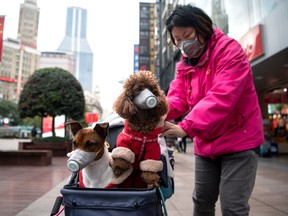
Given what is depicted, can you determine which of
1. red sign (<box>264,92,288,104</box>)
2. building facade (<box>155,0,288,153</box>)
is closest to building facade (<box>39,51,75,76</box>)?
building facade (<box>155,0,288,153</box>)

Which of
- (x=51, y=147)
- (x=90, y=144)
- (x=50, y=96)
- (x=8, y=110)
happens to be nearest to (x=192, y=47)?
(x=90, y=144)

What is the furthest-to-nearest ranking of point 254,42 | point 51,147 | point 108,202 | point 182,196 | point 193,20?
point 51,147, point 254,42, point 182,196, point 193,20, point 108,202

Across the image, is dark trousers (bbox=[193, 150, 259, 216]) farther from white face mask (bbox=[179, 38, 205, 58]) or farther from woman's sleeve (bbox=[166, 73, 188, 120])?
white face mask (bbox=[179, 38, 205, 58])

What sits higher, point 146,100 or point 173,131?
point 146,100

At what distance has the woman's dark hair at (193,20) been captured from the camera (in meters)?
1.87

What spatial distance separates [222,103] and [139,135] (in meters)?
0.53

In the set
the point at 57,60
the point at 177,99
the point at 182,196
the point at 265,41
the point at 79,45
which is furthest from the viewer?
the point at 79,45

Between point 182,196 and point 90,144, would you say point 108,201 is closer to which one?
point 90,144

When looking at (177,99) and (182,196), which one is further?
(182,196)

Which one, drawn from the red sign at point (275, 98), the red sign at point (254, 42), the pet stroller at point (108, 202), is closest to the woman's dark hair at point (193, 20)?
the pet stroller at point (108, 202)

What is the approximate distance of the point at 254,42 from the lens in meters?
8.84

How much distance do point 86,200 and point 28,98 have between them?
13658mm

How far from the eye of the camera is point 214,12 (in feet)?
41.8

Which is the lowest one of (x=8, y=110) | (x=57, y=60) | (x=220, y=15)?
(x=8, y=110)
